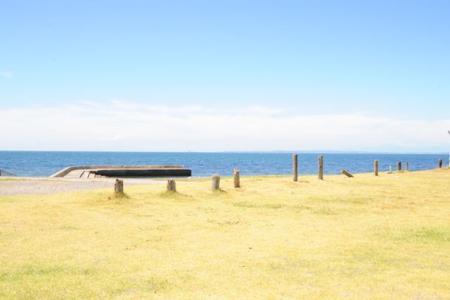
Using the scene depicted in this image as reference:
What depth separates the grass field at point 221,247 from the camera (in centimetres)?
971

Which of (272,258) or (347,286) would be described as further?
(272,258)

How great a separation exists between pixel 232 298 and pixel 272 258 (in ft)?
10.8

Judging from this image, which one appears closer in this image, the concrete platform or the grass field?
the grass field

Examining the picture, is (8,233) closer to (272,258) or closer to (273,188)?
(272,258)

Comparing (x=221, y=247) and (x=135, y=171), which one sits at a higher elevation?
(x=135, y=171)

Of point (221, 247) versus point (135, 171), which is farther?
point (135, 171)

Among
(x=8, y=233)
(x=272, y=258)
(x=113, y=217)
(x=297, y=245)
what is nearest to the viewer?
(x=272, y=258)

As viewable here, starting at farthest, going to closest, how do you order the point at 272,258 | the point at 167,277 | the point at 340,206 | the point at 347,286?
the point at 340,206 → the point at 272,258 → the point at 167,277 → the point at 347,286

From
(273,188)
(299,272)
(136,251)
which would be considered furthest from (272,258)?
(273,188)

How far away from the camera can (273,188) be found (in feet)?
93.3

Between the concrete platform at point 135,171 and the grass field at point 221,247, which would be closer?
the grass field at point 221,247

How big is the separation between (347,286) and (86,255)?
6.40m

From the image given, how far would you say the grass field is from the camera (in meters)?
9.71

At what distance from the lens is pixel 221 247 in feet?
44.3
